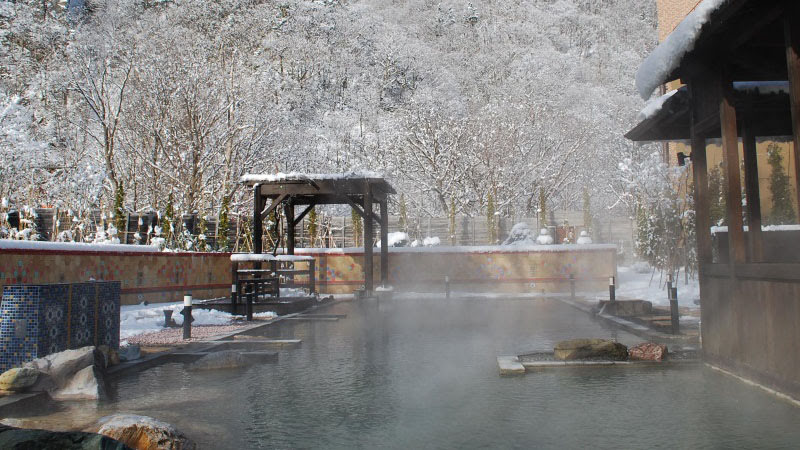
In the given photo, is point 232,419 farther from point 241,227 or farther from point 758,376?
point 241,227

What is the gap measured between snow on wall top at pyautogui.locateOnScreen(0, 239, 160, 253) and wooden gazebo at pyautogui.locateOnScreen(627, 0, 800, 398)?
12.2 meters

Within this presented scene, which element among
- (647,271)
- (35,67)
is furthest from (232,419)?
(35,67)

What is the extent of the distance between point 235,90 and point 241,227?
11245 mm

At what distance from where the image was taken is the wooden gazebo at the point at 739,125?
6277 millimetres

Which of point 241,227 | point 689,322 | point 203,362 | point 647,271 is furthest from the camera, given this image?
point 647,271

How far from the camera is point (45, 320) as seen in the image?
7855 mm

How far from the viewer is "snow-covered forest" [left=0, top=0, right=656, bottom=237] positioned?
113 feet

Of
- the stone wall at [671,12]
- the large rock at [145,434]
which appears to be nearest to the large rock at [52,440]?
the large rock at [145,434]

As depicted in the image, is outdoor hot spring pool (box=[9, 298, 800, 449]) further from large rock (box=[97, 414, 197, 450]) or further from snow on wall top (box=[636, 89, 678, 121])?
snow on wall top (box=[636, 89, 678, 121])

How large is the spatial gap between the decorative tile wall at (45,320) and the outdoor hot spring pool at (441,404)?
113 cm

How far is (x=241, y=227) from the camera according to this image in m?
29.5

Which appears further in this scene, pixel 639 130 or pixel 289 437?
pixel 639 130

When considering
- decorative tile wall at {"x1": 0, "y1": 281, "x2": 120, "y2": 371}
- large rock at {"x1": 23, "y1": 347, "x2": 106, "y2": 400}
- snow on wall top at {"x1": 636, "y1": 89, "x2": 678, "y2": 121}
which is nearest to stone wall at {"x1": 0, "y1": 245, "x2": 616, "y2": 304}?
snow on wall top at {"x1": 636, "y1": 89, "x2": 678, "y2": 121}

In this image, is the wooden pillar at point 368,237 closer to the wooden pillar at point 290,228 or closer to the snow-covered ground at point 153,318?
the wooden pillar at point 290,228
